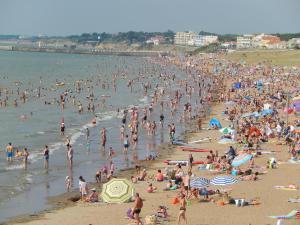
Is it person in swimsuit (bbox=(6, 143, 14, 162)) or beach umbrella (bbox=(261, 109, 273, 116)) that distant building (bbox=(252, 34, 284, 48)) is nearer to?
beach umbrella (bbox=(261, 109, 273, 116))

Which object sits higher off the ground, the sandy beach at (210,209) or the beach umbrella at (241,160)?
the beach umbrella at (241,160)

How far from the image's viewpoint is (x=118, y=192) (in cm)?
1536

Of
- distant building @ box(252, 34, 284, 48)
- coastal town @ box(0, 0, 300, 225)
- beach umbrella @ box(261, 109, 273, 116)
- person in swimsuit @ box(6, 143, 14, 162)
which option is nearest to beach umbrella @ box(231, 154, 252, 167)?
coastal town @ box(0, 0, 300, 225)

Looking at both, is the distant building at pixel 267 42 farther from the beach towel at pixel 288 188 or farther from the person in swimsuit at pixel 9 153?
the beach towel at pixel 288 188

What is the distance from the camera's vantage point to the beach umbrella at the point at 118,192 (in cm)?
1532

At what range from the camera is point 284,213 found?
48.0 feet

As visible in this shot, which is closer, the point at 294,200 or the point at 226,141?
the point at 294,200

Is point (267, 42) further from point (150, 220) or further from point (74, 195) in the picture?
point (150, 220)

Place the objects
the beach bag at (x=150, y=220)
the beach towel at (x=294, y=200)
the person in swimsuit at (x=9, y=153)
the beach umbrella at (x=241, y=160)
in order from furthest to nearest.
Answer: the person in swimsuit at (x=9, y=153)
the beach umbrella at (x=241, y=160)
the beach towel at (x=294, y=200)
the beach bag at (x=150, y=220)

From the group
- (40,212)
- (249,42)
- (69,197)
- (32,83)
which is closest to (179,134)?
(69,197)

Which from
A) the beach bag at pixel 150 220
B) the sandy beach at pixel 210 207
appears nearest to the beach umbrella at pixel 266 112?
the sandy beach at pixel 210 207

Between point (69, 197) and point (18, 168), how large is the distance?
17.4 ft

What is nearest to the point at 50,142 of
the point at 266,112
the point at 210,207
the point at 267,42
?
the point at 266,112

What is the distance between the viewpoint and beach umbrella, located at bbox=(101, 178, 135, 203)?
1532 centimetres
